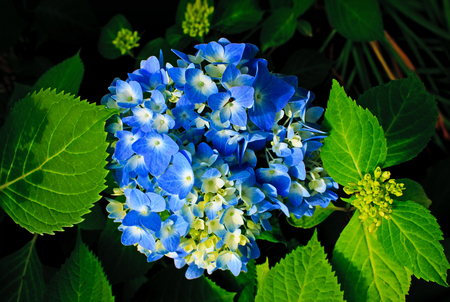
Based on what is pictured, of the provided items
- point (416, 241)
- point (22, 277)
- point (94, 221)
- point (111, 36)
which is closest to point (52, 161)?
point (94, 221)

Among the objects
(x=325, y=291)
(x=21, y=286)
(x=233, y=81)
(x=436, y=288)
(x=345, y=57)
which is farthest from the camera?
(x=345, y=57)

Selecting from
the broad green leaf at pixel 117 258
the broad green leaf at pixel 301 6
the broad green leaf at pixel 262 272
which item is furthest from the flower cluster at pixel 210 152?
the broad green leaf at pixel 301 6

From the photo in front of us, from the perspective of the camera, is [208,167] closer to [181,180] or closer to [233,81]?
[181,180]

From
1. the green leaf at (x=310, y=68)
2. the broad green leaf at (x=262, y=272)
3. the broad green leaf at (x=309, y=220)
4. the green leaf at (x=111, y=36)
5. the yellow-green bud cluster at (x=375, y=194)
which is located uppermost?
the green leaf at (x=111, y=36)

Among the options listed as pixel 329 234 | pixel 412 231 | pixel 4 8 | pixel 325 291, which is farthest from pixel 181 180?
pixel 4 8

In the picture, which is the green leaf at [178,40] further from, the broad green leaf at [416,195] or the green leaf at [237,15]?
the broad green leaf at [416,195]
